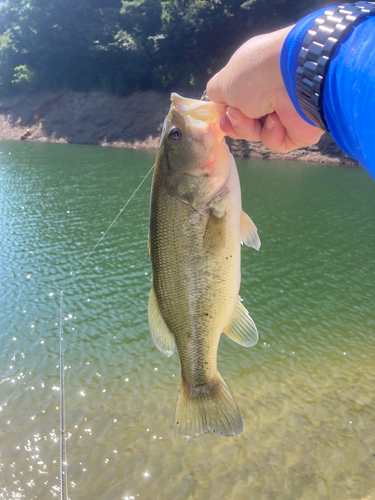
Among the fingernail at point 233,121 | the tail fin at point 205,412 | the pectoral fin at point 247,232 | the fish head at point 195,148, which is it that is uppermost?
the fingernail at point 233,121

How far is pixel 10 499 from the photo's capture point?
5355 millimetres

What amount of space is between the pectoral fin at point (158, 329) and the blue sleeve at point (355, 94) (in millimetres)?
1766

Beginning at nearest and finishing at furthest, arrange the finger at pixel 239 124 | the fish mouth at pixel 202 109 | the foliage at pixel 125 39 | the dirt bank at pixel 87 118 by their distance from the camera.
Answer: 1. the finger at pixel 239 124
2. the fish mouth at pixel 202 109
3. the foliage at pixel 125 39
4. the dirt bank at pixel 87 118

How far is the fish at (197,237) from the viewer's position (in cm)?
244

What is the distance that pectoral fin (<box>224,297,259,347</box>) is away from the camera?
107 inches

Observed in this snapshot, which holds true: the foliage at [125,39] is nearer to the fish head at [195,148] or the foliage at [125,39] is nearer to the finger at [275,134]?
the finger at [275,134]

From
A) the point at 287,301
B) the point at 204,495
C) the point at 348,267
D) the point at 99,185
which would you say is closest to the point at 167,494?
the point at 204,495

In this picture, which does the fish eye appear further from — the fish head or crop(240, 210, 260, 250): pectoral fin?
crop(240, 210, 260, 250): pectoral fin

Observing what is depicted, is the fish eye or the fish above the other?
the fish eye

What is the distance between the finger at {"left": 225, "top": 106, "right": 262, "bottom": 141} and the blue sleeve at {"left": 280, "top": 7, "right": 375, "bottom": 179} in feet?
2.85

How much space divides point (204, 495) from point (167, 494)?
1.90 ft

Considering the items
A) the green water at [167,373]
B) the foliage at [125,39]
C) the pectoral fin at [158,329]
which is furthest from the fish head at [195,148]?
the foliage at [125,39]

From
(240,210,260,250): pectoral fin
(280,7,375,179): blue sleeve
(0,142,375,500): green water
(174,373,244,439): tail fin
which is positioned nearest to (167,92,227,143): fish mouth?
(240,210,260,250): pectoral fin

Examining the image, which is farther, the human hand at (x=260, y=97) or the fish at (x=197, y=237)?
the fish at (x=197, y=237)
